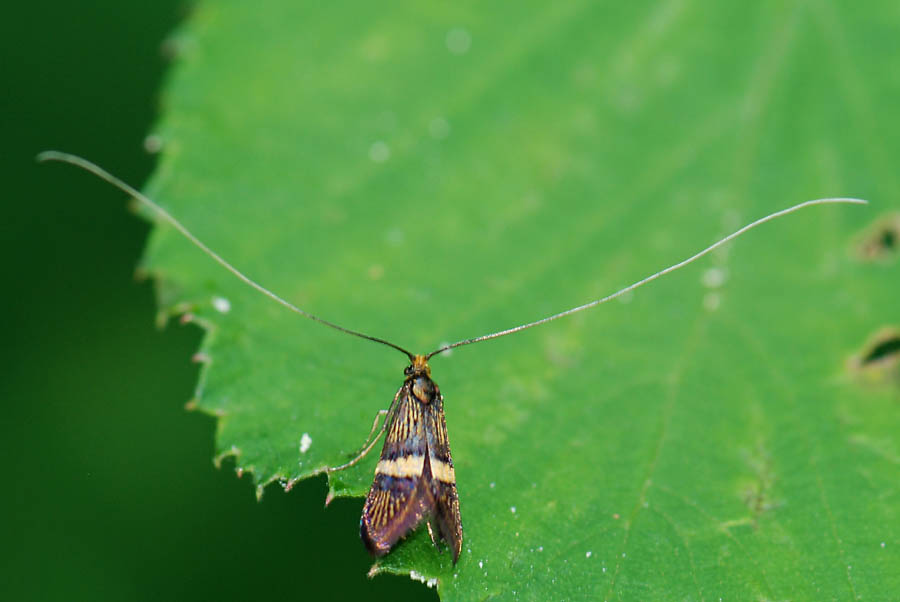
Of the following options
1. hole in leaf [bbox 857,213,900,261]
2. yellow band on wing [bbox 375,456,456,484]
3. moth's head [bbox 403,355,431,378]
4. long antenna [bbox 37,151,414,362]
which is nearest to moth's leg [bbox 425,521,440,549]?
yellow band on wing [bbox 375,456,456,484]

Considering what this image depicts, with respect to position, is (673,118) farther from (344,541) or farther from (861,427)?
(344,541)

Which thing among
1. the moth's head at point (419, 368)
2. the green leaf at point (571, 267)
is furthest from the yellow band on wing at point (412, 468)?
the moth's head at point (419, 368)

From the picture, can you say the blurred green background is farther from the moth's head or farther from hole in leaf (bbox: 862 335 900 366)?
hole in leaf (bbox: 862 335 900 366)

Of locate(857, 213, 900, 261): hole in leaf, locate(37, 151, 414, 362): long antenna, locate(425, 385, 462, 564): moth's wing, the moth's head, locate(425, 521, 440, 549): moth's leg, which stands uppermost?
locate(857, 213, 900, 261): hole in leaf

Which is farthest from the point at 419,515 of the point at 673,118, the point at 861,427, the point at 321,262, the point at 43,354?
the point at 43,354

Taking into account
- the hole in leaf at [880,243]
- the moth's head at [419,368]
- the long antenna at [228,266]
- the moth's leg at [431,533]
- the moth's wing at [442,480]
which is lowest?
the moth's leg at [431,533]

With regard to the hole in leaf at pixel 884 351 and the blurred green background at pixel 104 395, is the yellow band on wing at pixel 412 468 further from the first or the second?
the hole in leaf at pixel 884 351
